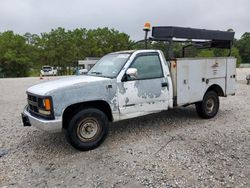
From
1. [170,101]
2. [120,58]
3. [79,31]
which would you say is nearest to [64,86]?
[120,58]

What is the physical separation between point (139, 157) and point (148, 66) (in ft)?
6.69

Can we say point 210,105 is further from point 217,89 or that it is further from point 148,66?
point 148,66

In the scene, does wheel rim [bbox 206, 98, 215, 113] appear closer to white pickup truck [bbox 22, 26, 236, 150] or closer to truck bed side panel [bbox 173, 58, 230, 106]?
white pickup truck [bbox 22, 26, 236, 150]

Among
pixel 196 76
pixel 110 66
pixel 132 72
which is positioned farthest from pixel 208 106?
pixel 110 66

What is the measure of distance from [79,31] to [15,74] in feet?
47.0

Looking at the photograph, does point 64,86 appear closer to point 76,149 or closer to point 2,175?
point 76,149

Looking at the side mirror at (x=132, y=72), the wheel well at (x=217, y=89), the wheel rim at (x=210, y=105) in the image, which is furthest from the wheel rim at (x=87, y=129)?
the wheel well at (x=217, y=89)

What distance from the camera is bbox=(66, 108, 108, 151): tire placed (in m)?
4.16

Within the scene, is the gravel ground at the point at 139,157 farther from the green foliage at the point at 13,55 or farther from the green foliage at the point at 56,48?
the green foliage at the point at 13,55

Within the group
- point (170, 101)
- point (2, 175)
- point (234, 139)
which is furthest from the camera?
point (170, 101)

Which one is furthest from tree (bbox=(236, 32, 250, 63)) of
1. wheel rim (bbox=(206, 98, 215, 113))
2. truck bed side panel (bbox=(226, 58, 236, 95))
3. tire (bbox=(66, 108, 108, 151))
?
tire (bbox=(66, 108, 108, 151))

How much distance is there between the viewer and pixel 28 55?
41.6m

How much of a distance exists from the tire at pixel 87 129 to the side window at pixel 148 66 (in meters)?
1.23

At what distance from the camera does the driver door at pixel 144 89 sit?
466 centimetres
